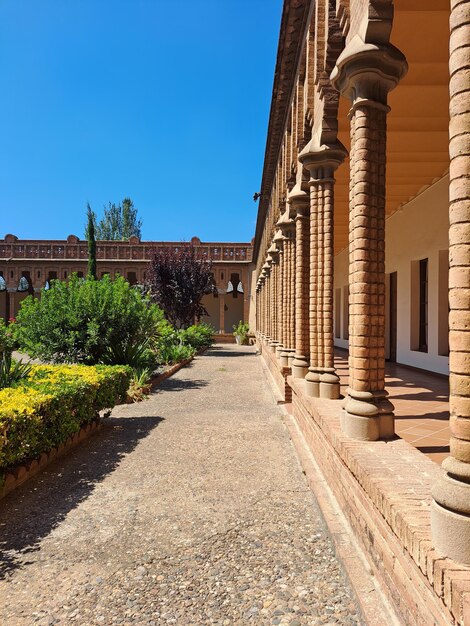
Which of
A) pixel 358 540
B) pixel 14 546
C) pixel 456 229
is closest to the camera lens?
pixel 456 229

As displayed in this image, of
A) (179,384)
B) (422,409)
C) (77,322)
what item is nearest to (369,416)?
(422,409)

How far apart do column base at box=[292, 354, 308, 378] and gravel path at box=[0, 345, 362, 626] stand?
1.49 metres

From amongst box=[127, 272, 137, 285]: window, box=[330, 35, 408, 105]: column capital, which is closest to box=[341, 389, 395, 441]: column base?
box=[330, 35, 408, 105]: column capital

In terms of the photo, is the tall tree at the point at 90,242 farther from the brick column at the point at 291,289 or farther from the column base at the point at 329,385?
the column base at the point at 329,385

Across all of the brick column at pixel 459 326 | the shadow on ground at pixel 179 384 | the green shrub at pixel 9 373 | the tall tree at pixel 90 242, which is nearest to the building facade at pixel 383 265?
the brick column at pixel 459 326

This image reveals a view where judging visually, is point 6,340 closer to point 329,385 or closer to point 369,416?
point 329,385

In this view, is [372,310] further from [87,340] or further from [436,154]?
[87,340]

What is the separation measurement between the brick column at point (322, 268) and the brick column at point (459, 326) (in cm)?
363

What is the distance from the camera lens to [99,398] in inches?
274

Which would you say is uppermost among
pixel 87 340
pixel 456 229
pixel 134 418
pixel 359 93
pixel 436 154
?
pixel 436 154

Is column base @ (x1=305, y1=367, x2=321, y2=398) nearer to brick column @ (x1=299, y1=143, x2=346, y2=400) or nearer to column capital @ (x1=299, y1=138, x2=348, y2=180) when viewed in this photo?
brick column @ (x1=299, y1=143, x2=346, y2=400)

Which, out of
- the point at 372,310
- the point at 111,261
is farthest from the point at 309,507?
the point at 111,261

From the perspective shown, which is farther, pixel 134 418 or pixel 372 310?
pixel 134 418

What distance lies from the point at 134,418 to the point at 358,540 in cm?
544
